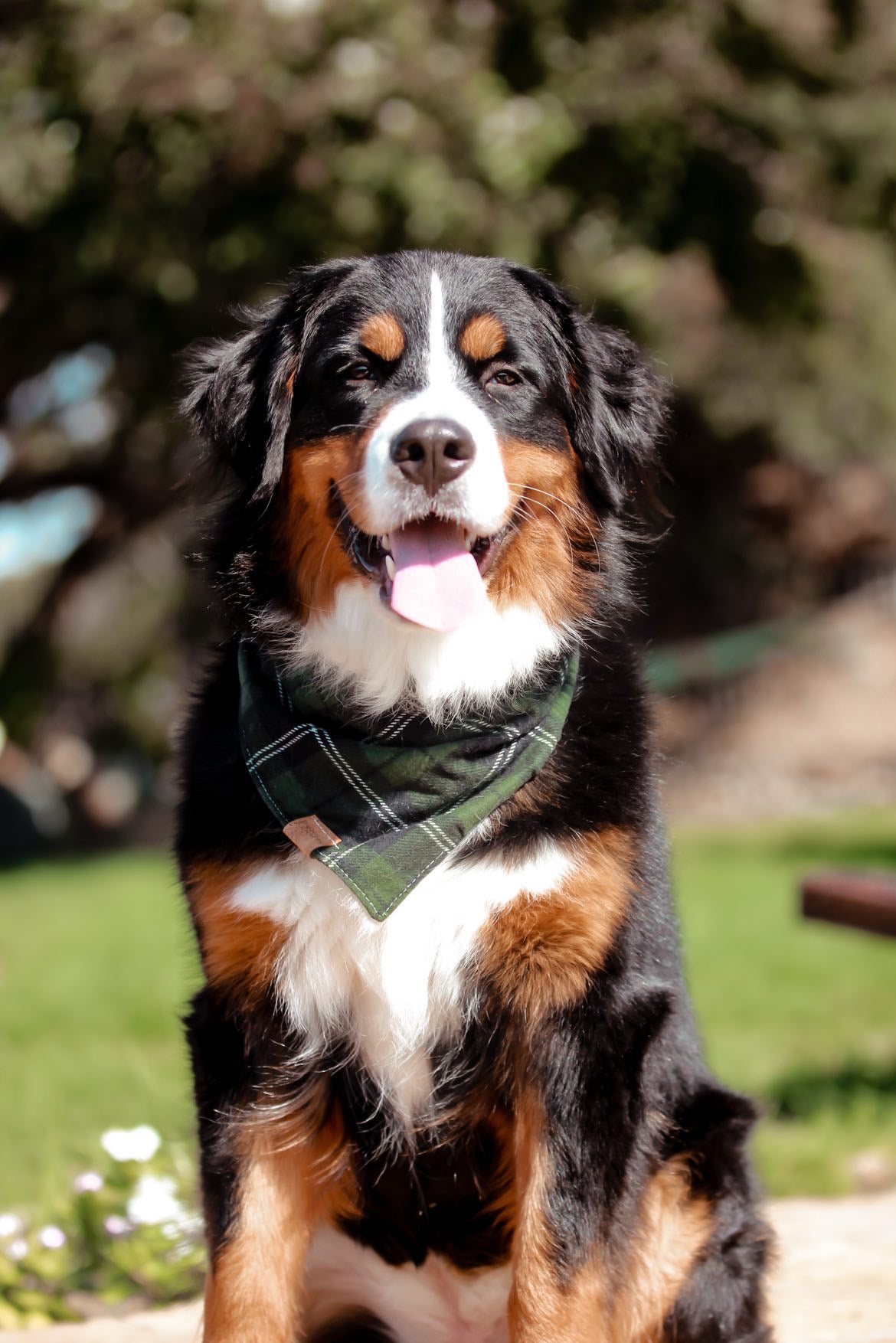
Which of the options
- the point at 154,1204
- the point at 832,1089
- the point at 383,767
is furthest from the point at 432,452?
the point at 832,1089

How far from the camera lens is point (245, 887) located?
8.76 feet

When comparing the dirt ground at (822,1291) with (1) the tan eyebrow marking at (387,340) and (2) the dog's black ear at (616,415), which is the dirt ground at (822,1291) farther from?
(1) the tan eyebrow marking at (387,340)

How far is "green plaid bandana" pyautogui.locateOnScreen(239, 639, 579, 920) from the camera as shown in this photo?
2.67 meters

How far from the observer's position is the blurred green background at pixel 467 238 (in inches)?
269

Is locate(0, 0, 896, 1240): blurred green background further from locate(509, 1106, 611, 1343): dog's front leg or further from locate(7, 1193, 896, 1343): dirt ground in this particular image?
locate(509, 1106, 611, 1343): dog's front leg

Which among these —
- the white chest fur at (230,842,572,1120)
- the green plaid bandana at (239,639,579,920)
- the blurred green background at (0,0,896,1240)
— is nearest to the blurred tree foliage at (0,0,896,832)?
the blurred green background at (0,0,896,1240)

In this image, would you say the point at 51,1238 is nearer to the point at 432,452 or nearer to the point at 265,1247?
the point at 265,1247

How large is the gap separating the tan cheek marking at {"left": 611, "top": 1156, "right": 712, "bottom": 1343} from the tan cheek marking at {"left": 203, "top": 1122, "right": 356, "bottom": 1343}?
636 mm

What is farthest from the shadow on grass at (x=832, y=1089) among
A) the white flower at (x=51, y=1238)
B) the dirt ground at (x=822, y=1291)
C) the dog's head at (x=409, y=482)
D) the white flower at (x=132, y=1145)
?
the dog's head at (x=409, y=482)

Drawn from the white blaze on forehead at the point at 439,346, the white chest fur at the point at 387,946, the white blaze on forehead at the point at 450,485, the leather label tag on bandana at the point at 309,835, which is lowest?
the white chest fur at the point at 387,946

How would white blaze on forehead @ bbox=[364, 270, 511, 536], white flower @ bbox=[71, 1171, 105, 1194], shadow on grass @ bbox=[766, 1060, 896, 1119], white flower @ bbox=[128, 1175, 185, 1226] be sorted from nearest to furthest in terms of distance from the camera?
white blaze on forehead @ bbox=[364, 270, 511, 536]
white flower @ bbox=[128, 1175, 185, 1226]
white flower @ bbox=[71, 1171, 105, 1194]
shadow on grass @ bbox=[766, 1060, 896, 1119]

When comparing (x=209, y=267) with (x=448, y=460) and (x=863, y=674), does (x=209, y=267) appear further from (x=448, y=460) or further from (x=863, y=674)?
(x=863, y=674)

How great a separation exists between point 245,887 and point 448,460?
90 centimetres

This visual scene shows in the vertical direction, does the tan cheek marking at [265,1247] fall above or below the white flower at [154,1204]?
above
